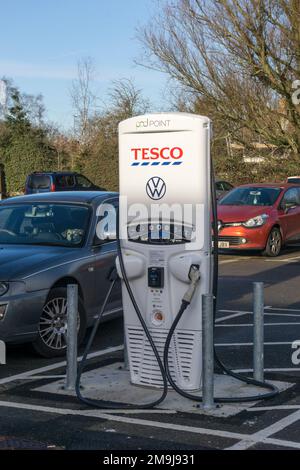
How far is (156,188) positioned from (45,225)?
2.74 meters

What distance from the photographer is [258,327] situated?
21.4 ft

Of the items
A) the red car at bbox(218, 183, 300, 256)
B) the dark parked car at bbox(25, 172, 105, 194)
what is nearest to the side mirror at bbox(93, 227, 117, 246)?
the red car at bbox(218, 183, 300, 256)

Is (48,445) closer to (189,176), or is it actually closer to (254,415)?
(254,415)

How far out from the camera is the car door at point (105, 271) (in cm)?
845

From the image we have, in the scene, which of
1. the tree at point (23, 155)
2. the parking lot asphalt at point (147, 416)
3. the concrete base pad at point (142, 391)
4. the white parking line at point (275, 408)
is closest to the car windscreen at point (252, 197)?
the parking lot asphalt at point (147, 416)

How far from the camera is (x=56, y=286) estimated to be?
307 inches

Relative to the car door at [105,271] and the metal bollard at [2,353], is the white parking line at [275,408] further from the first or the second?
the car door at [105,271]

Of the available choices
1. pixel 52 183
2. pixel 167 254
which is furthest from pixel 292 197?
pixel 52 183

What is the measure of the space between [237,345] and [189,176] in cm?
280

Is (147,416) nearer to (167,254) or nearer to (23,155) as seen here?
(167,254)

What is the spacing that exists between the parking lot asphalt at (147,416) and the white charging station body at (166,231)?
0.64m

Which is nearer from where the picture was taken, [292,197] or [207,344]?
[207,344]

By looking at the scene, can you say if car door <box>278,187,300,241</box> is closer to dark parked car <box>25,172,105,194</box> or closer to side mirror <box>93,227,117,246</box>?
Answer: side mirror <box>93,227,117,246</box>
